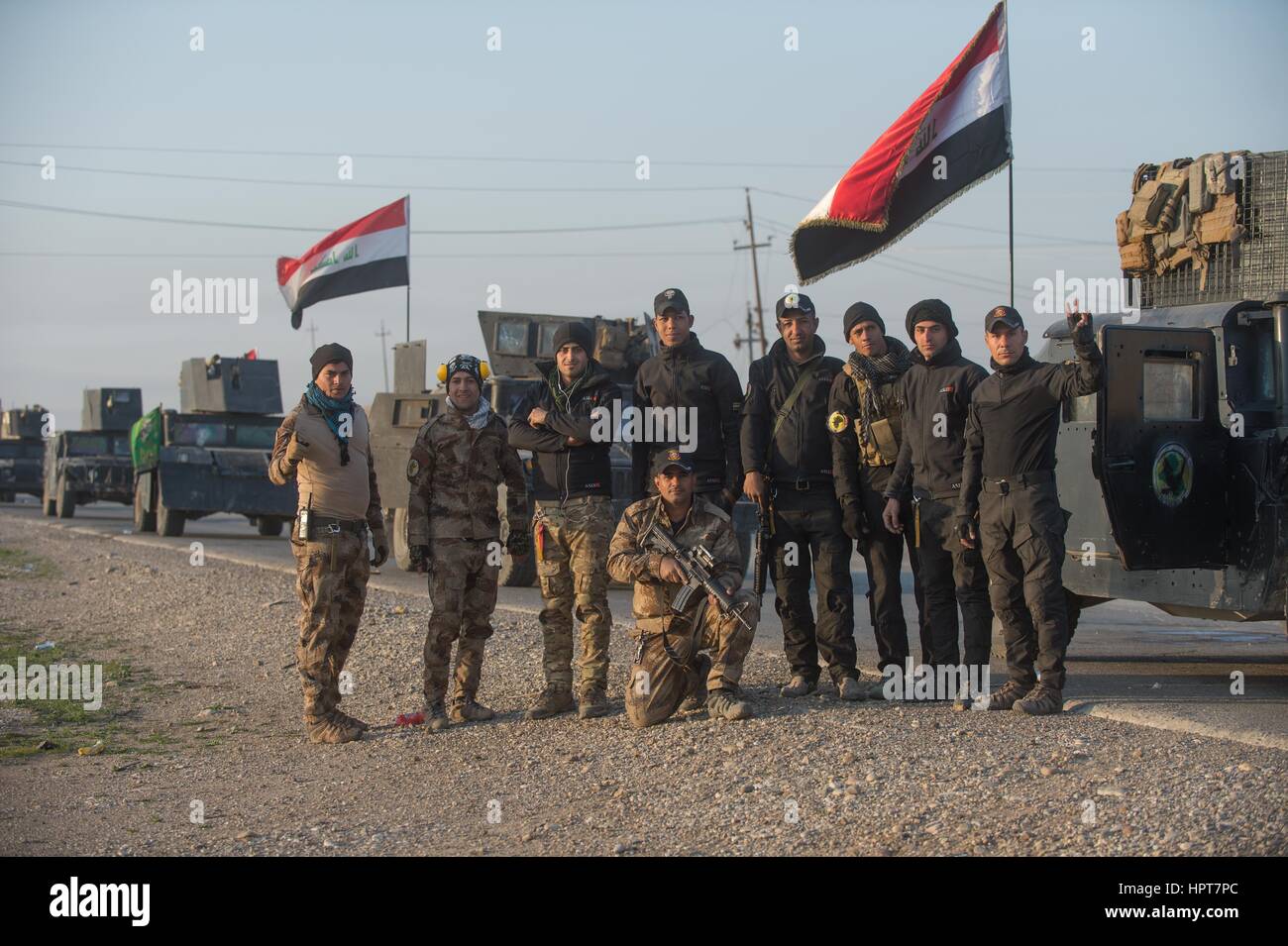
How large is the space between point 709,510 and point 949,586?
4.46 feet

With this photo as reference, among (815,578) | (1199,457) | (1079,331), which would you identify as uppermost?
(1079,331)

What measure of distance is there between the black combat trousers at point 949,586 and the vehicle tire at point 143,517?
19.4 m

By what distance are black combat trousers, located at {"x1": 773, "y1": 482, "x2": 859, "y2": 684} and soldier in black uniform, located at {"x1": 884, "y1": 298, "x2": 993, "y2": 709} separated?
1.10 ft

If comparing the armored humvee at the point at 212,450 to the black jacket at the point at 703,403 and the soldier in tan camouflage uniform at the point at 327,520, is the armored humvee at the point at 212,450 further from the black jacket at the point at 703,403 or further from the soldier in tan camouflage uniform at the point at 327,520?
the black jacket at the point at 703,403

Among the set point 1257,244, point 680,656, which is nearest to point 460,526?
point 680,656

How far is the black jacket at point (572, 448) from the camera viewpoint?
24.8ft

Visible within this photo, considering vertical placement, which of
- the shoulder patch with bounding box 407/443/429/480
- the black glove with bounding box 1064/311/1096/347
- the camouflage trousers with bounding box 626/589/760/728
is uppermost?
the black glove with bounding box 1064/311/1096/347

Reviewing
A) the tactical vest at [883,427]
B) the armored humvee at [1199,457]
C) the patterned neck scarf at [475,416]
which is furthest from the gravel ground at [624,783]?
the armored humvee at [1199,457]

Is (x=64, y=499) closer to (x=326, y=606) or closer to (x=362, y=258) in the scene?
(x=362, y=258)

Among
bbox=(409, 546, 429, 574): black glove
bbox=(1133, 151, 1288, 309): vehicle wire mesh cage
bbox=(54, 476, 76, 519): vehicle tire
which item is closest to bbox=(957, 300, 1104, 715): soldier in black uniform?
bbox=(1133, 151, 1288, 309): vehicle wire mesh cage

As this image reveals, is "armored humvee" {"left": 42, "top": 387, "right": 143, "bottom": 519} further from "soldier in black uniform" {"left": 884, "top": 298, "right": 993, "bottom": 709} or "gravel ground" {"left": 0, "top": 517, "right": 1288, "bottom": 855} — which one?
"soldier in black uniform" {"left": 884, "top": 298, "right": 993, "bottom": 709}

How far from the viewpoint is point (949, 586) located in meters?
7.68

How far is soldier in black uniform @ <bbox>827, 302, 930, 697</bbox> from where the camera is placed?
770cm
